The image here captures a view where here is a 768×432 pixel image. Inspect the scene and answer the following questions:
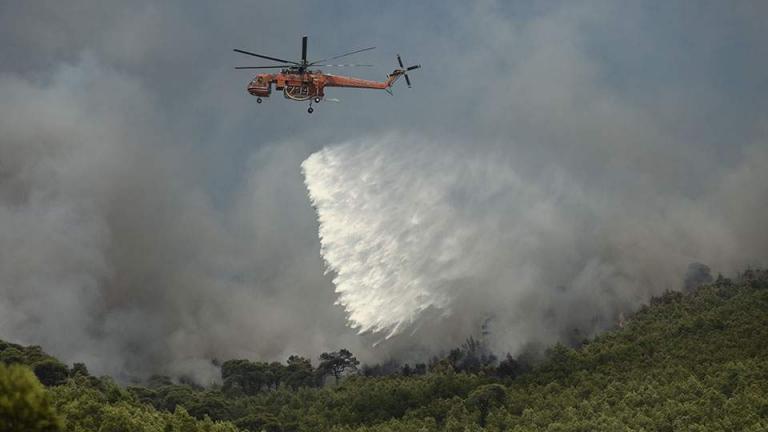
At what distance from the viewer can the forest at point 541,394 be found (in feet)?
378

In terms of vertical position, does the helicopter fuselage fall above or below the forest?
above

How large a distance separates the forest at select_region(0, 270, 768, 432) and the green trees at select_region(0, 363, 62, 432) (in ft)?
142

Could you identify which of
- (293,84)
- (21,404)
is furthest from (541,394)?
(21,404)

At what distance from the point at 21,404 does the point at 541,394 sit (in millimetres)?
112360

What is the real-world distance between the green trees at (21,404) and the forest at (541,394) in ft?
142

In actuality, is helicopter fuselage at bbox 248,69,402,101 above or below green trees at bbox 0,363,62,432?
above

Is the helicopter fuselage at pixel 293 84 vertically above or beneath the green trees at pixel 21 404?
above

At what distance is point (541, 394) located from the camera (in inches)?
5969

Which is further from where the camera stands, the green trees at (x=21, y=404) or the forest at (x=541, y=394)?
the forest at (x=541, y=394)

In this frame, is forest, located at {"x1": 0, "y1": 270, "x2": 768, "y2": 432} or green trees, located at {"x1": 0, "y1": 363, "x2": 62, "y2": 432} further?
forest, located at {"x1": 0, "y1": 270, "x2": 768, "y2": 432}

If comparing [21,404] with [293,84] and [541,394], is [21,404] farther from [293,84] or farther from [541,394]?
[541,394]

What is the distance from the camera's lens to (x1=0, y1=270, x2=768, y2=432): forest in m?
115

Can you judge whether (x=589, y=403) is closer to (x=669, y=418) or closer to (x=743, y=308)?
(x=669, y=418)

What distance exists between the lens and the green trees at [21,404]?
50.4 metres
